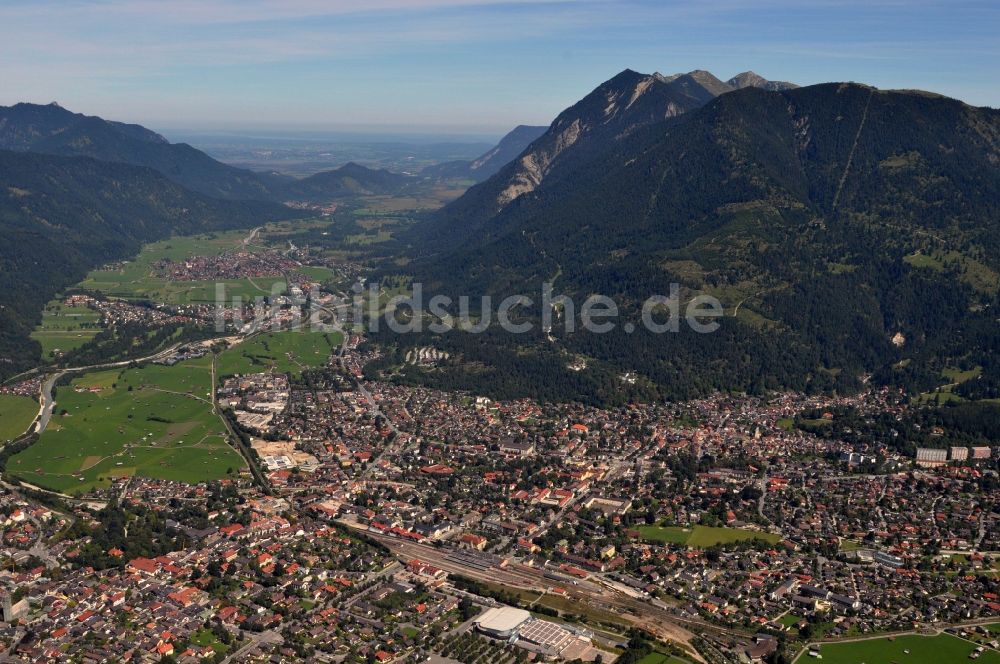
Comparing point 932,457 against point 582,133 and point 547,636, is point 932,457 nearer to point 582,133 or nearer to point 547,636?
point 547,636

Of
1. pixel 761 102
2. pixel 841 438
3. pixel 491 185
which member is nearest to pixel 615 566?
pixel 841 438

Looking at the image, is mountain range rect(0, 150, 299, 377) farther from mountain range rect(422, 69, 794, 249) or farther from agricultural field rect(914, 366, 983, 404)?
agricultural field rect(914, 366, 983, 404)

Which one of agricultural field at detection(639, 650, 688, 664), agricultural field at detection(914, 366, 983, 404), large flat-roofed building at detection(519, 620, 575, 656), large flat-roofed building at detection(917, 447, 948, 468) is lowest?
Result: agricultural field at detection(639, 650, 688, 664)

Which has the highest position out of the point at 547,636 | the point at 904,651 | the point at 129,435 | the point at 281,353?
the point at 281,353

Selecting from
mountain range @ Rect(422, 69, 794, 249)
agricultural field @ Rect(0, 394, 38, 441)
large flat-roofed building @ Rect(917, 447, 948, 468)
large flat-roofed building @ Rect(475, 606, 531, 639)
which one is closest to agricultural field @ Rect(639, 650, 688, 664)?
large flat-roofed building @ Rect(475, 606, 531, 639)

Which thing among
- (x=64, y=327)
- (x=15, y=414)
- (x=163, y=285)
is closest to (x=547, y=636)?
(x=15, y=414)

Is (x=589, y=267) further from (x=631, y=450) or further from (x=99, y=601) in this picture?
(x=99, y=601)
